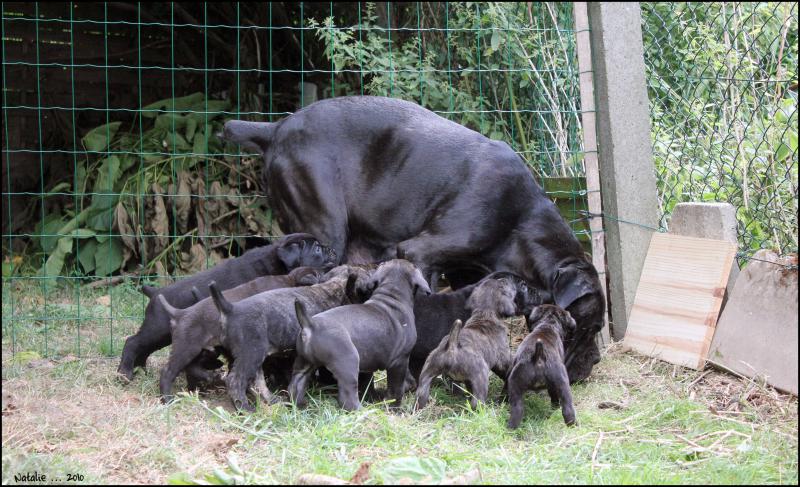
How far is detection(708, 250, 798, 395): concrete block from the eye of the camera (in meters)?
4.72

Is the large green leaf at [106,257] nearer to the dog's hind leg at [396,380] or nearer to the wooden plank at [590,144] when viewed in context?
the dog's hind leg at [396,380]

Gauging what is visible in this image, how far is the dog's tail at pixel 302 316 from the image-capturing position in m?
4.07

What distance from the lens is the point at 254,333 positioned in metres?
4.35

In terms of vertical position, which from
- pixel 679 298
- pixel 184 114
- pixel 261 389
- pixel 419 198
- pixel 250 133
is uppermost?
pixel 184 114

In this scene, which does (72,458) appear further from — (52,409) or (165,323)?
(165,323)

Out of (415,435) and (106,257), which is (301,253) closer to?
Result: (415,435)

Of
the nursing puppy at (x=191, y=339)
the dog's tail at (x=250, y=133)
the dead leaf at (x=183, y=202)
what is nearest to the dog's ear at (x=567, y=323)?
the nursing puppy at (x=191, y=339)

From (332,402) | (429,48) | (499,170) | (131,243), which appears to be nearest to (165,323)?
(332,402)

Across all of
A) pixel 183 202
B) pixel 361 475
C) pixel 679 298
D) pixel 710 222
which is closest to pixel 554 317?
pixel 679 298

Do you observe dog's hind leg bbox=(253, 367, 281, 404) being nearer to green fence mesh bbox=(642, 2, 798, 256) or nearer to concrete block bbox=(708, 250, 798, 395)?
concrete block bbox=(708, 250, 798, 395)

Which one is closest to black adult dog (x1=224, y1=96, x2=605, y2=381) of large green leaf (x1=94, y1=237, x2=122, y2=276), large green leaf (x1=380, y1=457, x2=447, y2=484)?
large green leaf (x1=380, y1=457, x2=447, y2=484)

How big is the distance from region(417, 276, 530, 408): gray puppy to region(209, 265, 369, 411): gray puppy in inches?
30.7

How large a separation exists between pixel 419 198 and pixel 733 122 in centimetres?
218

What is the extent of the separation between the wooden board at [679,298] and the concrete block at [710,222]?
2.2 inches
